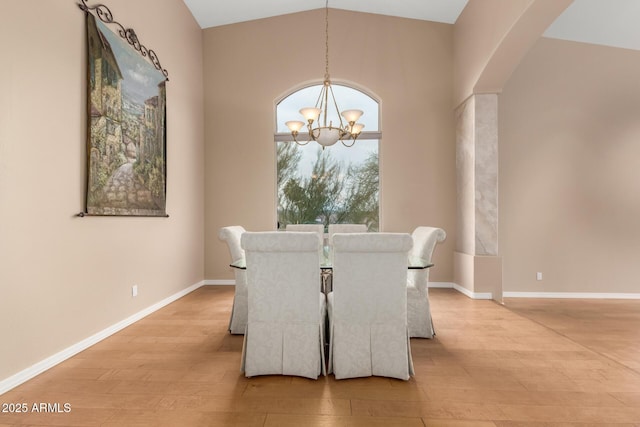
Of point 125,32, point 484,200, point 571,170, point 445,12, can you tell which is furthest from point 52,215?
point 571,170

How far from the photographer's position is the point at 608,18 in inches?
158

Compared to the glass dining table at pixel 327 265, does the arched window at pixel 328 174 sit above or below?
above

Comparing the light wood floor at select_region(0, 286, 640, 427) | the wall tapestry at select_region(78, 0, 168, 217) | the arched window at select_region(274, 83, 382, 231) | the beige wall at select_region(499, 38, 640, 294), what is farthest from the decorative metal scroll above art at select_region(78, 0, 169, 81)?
the beige wall at select_region(499, 38, 640, 294)

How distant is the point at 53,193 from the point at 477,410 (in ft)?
10.0

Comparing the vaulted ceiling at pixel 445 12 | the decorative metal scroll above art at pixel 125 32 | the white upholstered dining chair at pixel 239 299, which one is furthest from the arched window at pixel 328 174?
the white upholstered dining chair at pixel 239 299

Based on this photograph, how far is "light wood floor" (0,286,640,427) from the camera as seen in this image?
180cm

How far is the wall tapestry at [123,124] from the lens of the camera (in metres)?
→ 2.83

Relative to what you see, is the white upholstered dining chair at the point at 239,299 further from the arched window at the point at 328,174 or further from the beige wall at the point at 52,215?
the arched window at the point at 328,174

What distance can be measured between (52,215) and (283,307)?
1779 mm

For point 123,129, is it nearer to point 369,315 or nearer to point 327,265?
point 327,265

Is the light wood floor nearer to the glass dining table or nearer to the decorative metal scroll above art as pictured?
the glass dining table

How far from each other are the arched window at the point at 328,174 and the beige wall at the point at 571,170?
1.85 metres

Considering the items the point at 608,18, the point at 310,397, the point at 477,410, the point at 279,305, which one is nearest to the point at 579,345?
the point at 477,410

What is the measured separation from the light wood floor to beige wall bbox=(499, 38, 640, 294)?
1523 mm
